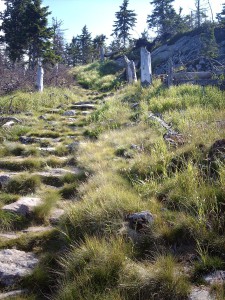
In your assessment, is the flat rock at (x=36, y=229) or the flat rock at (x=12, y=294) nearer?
the flat rock at (x=12, y=294)

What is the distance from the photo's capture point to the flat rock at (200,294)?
221 centimetres

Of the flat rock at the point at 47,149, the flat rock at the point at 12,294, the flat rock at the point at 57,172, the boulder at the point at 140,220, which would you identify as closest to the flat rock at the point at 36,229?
the flat rock at the point at 12,294

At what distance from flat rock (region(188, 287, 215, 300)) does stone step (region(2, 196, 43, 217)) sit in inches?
104

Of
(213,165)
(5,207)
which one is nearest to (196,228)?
(213,165)

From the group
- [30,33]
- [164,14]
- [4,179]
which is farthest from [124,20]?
[4,179]

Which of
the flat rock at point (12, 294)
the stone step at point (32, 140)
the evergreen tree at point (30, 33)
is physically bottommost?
the flat rock at point (12, 294)

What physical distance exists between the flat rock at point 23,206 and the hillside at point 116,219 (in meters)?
0.01

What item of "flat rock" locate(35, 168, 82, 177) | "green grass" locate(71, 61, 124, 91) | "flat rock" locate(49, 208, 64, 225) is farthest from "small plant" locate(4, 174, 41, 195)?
"green grass" locate(71, 61, 124, 91)

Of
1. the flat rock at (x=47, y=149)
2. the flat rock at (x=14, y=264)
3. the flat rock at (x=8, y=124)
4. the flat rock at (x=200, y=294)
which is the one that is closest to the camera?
the flat rock at (x=200, y=294)

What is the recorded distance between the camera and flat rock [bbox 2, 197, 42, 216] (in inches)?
163

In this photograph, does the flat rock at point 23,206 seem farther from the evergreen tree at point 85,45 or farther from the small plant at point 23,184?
the evergreen tree at point 85,45

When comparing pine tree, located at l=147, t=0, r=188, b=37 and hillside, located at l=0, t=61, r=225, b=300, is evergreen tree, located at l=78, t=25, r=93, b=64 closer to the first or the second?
pine tree, located at l=147, t=0, r=188, b=37

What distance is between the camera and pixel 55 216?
13.8 ft

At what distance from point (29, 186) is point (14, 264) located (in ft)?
7.09
